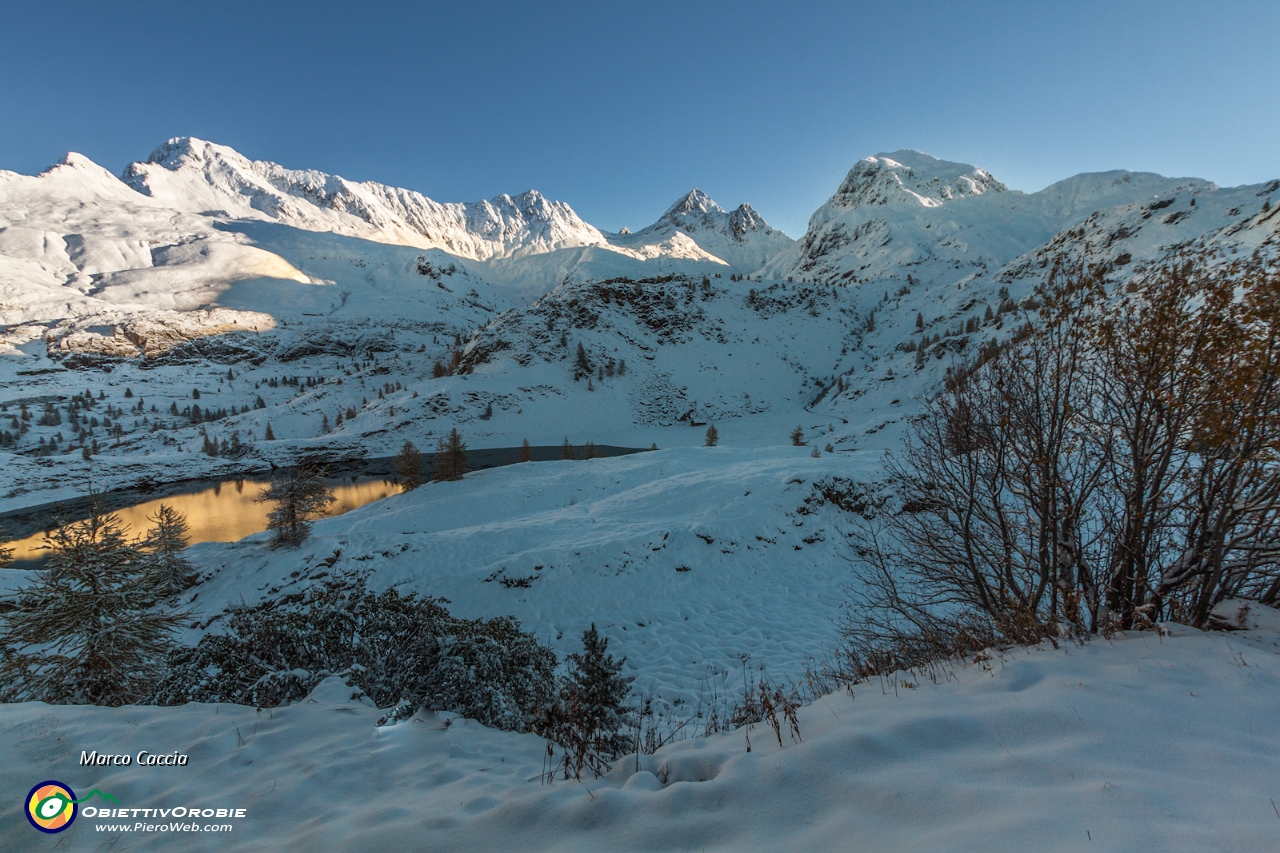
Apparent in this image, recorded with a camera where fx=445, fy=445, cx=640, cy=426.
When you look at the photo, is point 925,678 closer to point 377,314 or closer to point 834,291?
point 834,291

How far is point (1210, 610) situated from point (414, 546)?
59.4 ft

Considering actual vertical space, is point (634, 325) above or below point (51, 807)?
above

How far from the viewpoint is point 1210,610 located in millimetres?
4430

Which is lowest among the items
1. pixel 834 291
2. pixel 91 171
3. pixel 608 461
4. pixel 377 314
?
pixel 608 461

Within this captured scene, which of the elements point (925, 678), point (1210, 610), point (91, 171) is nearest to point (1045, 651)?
point (925, 678)

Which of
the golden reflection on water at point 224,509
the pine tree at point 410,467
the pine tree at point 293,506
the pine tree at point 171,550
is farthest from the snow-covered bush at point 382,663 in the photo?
the pine tree at point 410,467

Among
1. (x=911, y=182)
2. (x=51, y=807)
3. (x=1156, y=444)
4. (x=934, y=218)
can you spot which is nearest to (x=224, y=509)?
(x=51, y=807)

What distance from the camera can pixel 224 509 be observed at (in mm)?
34594

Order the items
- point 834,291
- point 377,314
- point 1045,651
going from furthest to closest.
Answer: point 377,314 → point 834,291 → point 1045,651

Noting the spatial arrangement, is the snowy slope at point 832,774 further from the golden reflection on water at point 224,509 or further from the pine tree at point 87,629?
the golden reflection on water at point 224,509

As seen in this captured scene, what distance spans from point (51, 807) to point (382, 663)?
2659mm

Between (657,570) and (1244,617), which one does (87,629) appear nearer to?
(657,570)

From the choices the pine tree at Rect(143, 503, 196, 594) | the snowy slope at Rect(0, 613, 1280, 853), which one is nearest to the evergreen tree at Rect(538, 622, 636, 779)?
the snowy slope at Rect(0, 613, 1280, 853)

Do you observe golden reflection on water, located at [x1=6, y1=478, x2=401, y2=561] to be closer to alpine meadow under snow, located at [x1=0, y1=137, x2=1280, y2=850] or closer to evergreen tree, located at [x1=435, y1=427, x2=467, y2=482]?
evergreen tree, located at [x1=435, y1=427, x2=467, y2=482]
